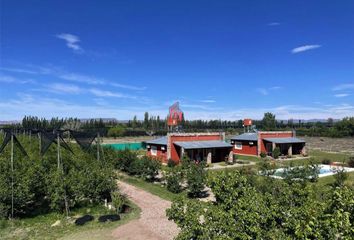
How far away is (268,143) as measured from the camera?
39.8 m

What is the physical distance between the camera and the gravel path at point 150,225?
38.4 ft

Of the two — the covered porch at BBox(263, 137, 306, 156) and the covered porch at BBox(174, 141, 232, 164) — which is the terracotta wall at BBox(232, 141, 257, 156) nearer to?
the covered porch at BBox(263, 137, 306, 156)

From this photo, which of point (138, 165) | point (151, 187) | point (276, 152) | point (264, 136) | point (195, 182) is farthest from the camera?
point (264, 136)

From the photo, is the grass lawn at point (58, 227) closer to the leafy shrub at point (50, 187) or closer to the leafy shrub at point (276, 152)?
the leafy shrub at point (50, 187)

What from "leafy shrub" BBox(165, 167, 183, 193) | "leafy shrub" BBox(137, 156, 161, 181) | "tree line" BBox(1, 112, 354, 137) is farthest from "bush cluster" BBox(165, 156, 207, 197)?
"tree line" BBox(1, 112, 354, 137)

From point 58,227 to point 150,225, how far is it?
3740mm

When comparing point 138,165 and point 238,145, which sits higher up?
point 238,145

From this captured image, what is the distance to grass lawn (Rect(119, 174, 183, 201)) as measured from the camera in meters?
18.3

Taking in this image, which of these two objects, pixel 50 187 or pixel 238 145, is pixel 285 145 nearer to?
pixel 238 145

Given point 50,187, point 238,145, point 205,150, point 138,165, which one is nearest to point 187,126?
point 238,145

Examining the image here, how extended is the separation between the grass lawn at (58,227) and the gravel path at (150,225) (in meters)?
0.43

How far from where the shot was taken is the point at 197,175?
18016mm

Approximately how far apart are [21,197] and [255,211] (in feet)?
36.4

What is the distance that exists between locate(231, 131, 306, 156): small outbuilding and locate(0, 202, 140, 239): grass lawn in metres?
27.1
